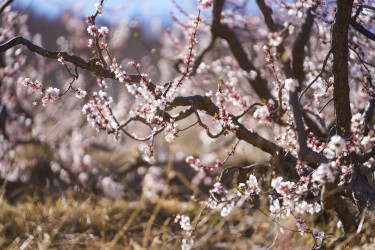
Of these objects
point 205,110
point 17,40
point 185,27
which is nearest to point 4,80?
Answer: point 185,27

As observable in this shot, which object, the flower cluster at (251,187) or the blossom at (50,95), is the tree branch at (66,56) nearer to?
the blossom at (50,95)

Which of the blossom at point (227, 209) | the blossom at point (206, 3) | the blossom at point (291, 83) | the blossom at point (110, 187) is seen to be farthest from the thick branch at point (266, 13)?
the blossom at point (110, 187)

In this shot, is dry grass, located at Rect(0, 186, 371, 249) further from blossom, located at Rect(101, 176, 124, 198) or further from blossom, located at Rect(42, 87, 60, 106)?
blossom, located at Rect(42, 87, 60, 106)

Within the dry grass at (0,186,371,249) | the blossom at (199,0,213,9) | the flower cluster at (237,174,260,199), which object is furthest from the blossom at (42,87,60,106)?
the flower cluster at (237,174,260,199)

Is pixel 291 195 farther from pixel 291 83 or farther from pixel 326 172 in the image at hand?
pixel 291 83

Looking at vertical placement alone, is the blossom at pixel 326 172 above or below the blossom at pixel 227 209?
below

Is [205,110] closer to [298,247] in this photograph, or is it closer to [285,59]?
[285,59]

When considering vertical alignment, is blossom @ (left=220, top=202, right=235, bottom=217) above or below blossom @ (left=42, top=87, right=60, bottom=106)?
below

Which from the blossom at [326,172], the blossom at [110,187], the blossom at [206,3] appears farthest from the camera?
the blossom at [110,187]

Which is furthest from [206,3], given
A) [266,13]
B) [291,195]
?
[266,13]

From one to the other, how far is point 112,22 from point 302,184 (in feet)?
30.6

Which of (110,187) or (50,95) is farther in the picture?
(110,187)

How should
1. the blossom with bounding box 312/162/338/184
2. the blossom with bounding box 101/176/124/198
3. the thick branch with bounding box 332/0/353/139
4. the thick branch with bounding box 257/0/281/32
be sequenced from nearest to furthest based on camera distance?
the blossom with bounding box 312/162/338/184
the thick branch with bounding box 332/0/353/139
the thick branch with bounding box 257/0/281/32
the blossom with bounding box 101/176/124/198

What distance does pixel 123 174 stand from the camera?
6145 millimetres
